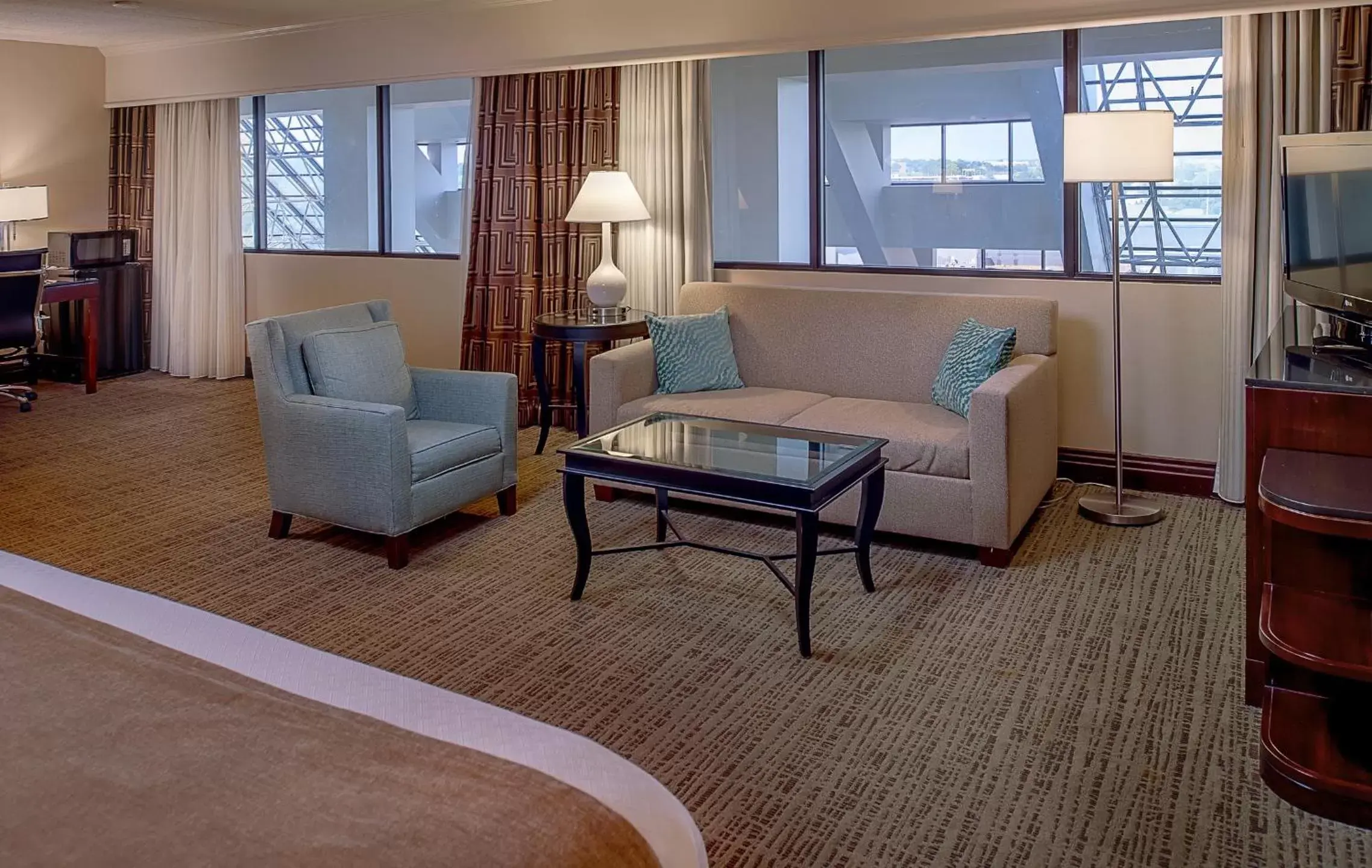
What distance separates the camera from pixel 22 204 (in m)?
6.98

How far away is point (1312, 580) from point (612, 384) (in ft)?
8.77

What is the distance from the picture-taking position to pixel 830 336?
4855mm

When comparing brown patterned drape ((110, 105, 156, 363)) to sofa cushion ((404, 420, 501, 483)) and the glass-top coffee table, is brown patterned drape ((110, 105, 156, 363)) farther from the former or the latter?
the glass-top coffee table

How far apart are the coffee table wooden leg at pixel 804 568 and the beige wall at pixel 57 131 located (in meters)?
6.35

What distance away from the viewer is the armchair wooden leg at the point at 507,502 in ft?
14.9

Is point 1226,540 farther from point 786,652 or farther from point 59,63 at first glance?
point 59,63

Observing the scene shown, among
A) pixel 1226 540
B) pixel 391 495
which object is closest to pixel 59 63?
pixel 391 495

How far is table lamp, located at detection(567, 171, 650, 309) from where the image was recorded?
5309 millimetres

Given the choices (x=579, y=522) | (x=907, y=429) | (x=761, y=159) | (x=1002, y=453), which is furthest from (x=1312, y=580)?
(x=761, y=159)

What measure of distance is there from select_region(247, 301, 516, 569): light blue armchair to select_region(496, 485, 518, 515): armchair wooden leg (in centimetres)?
8

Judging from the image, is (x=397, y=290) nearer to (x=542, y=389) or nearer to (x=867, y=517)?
(x=542, y=389)

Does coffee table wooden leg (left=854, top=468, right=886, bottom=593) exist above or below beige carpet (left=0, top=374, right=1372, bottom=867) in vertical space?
above

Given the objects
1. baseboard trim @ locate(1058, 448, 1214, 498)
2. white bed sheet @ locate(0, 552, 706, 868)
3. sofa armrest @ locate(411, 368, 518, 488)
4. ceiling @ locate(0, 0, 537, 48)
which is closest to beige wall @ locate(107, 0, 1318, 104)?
ceiling @ locate(0, 0, 537, 48)

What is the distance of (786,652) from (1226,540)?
Result: 1878 millimetres
